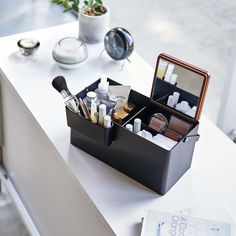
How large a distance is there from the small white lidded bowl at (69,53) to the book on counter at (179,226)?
0.53 metres

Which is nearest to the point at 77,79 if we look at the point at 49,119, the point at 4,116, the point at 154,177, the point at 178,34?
the point at 49,119

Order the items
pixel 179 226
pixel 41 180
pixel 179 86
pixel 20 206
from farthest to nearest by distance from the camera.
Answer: pixel 20 206
pixel 41 180
pixel 179 86
pixel 179 226

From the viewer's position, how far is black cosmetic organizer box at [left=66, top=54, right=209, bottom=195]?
1.11 m

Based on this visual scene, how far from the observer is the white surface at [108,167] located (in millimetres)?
1126

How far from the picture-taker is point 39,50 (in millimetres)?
1556

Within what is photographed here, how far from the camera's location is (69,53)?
146cm

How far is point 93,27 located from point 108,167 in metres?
0.50

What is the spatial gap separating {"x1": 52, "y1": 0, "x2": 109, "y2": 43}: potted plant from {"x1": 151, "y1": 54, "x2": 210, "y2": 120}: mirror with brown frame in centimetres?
40

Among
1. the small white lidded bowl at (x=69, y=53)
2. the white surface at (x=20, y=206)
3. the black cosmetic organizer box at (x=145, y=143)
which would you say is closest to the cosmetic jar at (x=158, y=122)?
the black cosmetic organizer box at (x=145, y=143)

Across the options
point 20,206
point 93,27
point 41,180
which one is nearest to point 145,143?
point 41,180

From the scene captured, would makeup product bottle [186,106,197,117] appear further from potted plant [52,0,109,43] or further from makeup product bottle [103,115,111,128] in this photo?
potted plant [52,0,109,43]

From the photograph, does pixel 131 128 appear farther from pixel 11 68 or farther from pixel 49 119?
pixel 11 68

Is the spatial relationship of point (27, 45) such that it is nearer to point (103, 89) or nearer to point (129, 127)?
point (103, 89)

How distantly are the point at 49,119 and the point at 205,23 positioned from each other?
1.19 metres
